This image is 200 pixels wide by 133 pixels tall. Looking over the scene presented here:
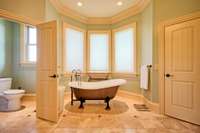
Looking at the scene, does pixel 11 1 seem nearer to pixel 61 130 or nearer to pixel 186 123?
pixel 61 130

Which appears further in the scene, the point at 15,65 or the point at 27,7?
the point at 15,65

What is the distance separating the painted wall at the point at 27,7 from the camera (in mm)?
2884

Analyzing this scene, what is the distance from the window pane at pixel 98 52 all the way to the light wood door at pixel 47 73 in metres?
2.75

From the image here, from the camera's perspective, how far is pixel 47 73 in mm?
2990

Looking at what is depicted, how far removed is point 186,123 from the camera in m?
2.89

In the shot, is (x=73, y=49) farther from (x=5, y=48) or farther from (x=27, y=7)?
(x=27, y=7)

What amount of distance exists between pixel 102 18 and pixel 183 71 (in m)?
3.57

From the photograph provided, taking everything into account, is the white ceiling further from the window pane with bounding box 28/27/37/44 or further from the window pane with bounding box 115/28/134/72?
the window pane with bounding box 28/27/37/44

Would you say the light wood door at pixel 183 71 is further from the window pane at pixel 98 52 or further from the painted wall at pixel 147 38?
the window pane at pixel 98 52

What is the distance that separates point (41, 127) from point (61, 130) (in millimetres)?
400

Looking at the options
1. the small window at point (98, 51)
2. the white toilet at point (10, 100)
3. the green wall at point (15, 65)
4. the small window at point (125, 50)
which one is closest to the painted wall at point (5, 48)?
the green wall at point (15, 65)

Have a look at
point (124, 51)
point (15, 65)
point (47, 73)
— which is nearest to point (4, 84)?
point (15, 65)

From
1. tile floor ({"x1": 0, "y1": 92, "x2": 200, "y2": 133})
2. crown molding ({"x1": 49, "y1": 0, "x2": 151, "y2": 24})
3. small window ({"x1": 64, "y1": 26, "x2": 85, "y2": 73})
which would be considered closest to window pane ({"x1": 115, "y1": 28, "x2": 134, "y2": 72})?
crown molding ({"x1": 49, "y1": 0, "x2": 151, "y2": 24})

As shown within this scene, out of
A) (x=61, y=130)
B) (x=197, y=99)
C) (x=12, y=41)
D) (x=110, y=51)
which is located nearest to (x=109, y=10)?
(x=110, y=51)
